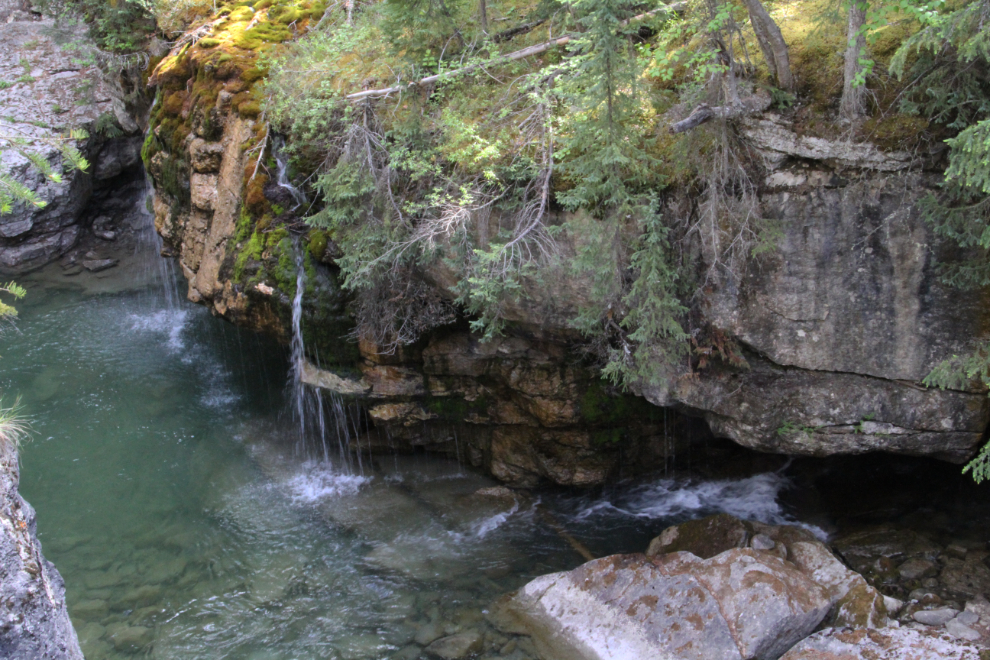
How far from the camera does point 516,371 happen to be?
973 cm

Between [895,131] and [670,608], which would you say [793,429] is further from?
[895,131]

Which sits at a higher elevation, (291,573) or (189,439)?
(189,439)

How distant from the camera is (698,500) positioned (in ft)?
33.1

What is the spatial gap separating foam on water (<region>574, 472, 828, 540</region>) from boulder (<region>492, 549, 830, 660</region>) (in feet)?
6.45

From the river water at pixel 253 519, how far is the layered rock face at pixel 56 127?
3608 mm

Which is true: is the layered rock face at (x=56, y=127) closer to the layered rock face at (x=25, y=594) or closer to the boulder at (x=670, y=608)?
the layered rock face at (x=25, y=594)

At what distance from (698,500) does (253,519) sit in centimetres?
692

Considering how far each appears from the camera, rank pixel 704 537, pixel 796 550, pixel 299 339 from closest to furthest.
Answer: pixel 796 550
pixel 704 537
pixel 299 339

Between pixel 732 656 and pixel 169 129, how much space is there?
11.9 m

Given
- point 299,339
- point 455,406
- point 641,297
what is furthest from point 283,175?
point 641,297

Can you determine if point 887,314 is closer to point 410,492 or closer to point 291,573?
point 410,492

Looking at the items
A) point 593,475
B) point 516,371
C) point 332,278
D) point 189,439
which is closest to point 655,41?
point 516,371

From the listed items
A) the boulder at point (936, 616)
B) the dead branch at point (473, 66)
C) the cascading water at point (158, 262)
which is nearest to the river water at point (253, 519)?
the cascading water at point (158, 262)

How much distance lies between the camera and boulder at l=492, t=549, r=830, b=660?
6812 millimetres
